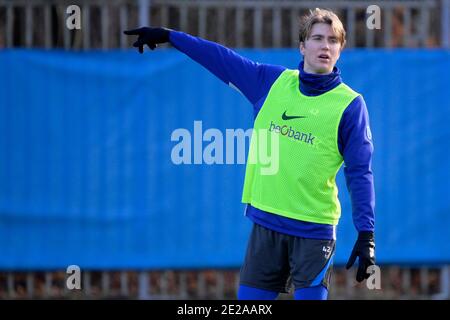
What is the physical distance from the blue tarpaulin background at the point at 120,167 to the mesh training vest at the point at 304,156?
96.3 inches

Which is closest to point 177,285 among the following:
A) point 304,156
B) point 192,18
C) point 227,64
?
point 192,18

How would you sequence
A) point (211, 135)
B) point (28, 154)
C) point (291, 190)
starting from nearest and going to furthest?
point (291, 190) → point (211, 135) → point (28, 154)

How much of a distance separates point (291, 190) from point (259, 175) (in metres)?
0.21

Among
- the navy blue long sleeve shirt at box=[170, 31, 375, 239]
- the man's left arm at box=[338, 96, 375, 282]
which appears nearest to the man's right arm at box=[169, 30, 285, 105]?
the navy blue long sleeve shirt at box=[170, 31, 375, 239]

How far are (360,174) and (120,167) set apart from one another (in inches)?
117

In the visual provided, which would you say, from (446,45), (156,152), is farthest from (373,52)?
(156,152)

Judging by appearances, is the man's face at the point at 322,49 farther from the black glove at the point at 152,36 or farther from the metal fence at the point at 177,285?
the metal fence at the point at 177,285

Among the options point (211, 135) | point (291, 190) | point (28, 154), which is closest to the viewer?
point (291, 190)

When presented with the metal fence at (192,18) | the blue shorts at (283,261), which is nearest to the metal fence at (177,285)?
→ the metal fence at (192,18)

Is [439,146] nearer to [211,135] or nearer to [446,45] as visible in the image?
[446,45]

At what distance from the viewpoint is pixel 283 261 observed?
534cm

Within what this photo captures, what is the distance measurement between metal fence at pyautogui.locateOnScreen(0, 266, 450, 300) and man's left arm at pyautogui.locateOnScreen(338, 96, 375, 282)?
2785 mm

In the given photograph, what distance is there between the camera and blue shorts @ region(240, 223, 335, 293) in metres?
5.25

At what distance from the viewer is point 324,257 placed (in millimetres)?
5270
